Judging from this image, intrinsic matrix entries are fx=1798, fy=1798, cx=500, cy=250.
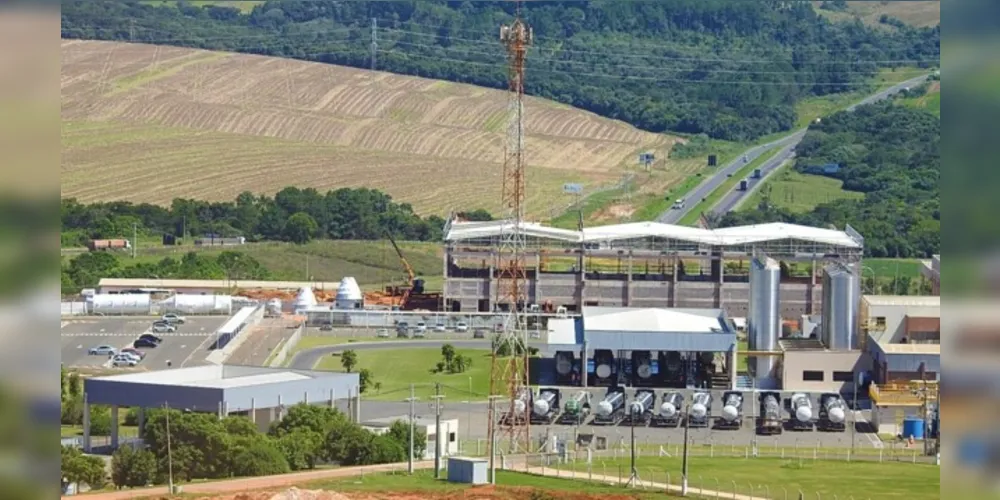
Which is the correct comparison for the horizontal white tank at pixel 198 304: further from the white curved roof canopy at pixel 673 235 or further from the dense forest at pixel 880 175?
the dense forest at pixel 880 175

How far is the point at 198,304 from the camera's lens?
33.4 meters

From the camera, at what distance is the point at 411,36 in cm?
7475

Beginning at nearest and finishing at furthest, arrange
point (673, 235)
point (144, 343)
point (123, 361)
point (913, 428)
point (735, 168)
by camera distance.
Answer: point (913, 428)
point (123, 361)
point (144, 343)
point (673, 235)
point (735, 168)

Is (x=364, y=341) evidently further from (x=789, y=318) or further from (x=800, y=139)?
(x=800, y=139)

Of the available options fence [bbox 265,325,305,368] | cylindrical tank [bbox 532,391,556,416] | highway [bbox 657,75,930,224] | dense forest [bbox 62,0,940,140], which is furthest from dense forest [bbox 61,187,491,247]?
cylindrical tank [bbox 532,391,556,416]

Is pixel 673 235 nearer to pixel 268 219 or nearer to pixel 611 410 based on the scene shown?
pixel 611 410

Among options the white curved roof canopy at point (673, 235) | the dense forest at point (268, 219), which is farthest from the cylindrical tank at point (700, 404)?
the dense forest at point (268, 219)

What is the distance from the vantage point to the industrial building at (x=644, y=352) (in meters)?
26.0

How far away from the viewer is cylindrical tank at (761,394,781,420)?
941 inches

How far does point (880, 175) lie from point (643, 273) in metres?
21.3

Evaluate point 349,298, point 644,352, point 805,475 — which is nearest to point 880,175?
point 349,298

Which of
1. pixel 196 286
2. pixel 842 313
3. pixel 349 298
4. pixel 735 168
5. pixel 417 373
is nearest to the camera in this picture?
pixel 842 313

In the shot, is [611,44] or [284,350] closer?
[284,350]

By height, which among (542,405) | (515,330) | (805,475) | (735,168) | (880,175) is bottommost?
(805,475)
